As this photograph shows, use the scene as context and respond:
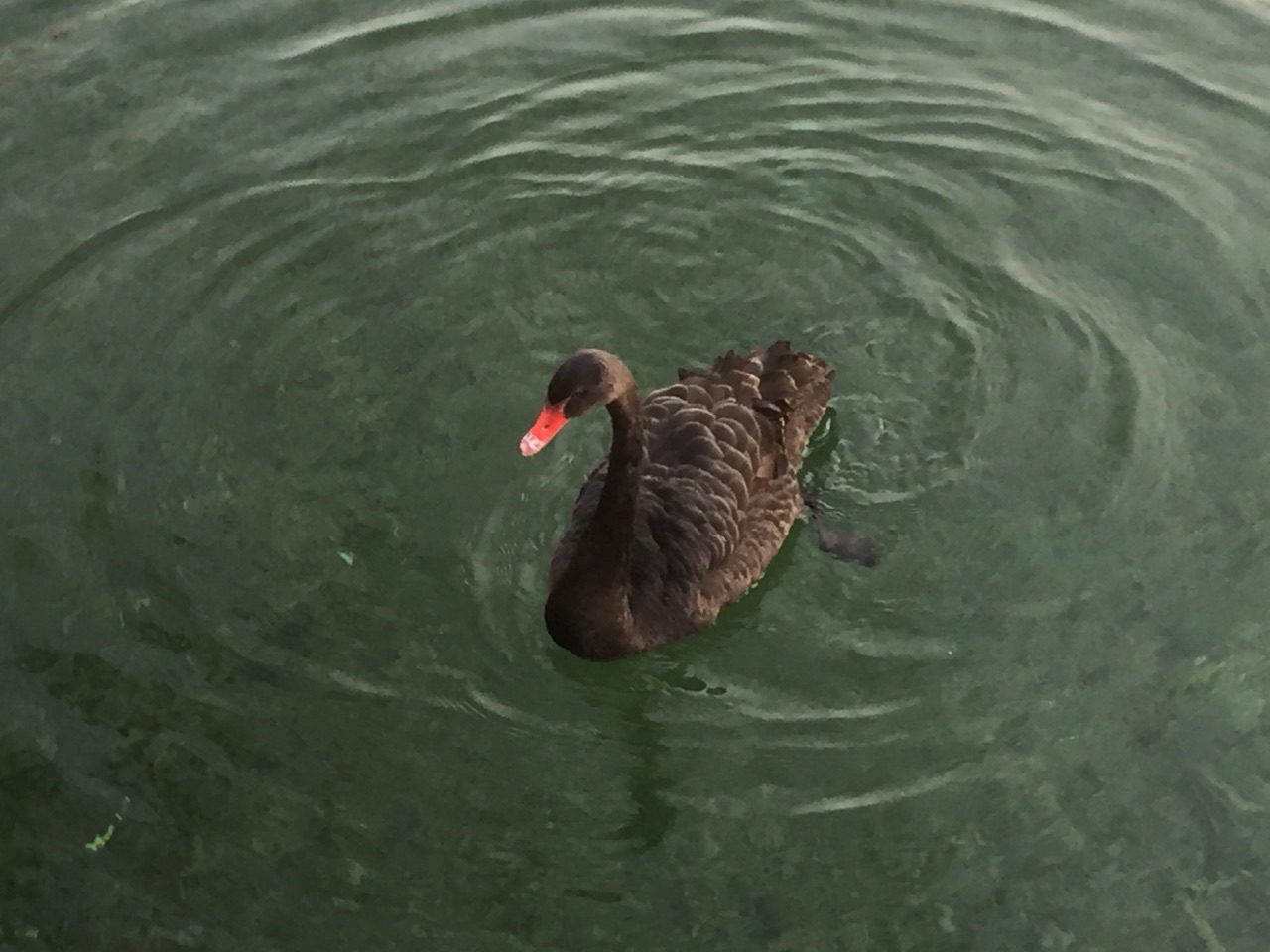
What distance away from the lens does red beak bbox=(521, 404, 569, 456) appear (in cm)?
364

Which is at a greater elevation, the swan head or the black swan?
the swan head

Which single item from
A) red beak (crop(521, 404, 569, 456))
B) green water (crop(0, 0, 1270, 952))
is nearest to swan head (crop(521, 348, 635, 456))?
red beak (crop(521, 404, 569, 456))

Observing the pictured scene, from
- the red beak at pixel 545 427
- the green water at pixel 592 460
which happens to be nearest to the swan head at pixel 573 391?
the red beak at pixel 545 427

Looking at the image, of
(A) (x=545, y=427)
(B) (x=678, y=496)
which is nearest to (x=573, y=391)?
(A) (x=545, y=427)

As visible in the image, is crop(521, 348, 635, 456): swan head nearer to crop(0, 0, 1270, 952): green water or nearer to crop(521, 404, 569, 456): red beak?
crop(521, 404, 569, 456): red beak

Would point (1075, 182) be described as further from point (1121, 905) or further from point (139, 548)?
point (139, 548)

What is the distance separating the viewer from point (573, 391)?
3648mm

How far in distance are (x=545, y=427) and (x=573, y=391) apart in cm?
12

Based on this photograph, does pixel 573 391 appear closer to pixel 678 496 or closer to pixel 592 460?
pixel 678 496

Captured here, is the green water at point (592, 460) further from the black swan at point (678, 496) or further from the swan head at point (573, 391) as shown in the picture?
the swan head at point (573, 391)

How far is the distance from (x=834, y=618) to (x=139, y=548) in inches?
86.5

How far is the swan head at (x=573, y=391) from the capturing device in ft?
12.0

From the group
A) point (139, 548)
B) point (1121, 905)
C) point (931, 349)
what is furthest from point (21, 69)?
point (1121, 905)

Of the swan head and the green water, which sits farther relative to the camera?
the green water
